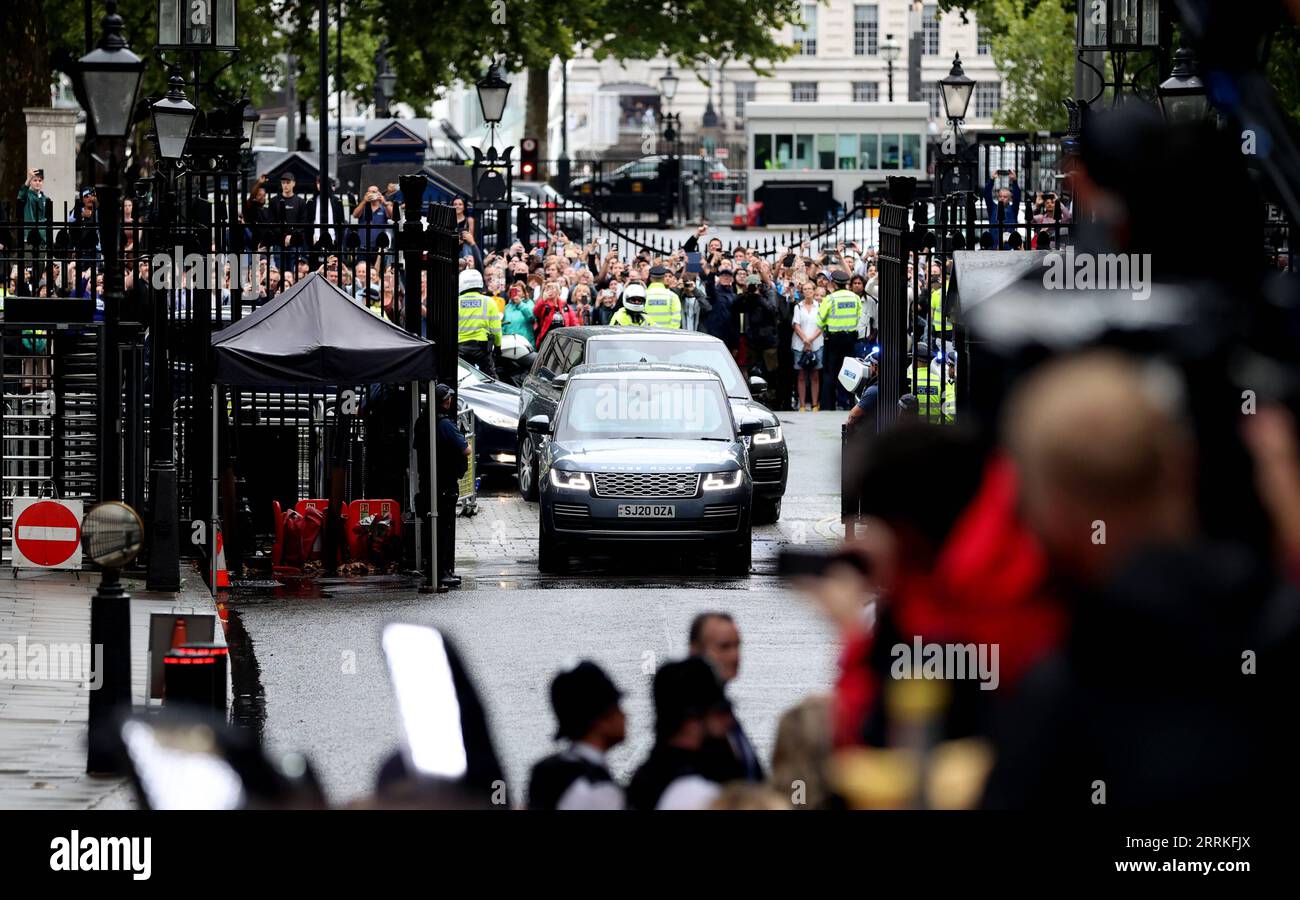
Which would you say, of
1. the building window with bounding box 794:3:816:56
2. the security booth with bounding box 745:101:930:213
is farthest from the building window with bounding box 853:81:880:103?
the security booth with bounding box 745:101:930:213

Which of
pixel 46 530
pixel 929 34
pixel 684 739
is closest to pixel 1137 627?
pixel 684 739

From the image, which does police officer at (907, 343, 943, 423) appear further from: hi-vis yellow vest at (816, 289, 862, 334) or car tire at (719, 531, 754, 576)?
hi-vis yellow vest at (816, 289, 862, 334)

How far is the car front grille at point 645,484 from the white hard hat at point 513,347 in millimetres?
9832

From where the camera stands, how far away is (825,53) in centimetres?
9212

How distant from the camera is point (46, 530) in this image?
1527 centimetres

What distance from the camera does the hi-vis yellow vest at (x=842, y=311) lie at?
1105 inches

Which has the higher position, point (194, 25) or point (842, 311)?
point (194, 25)

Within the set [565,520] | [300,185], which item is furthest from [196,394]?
[300,185]

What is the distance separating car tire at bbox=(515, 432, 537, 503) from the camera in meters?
20.7

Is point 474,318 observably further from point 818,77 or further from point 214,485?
point 818,77

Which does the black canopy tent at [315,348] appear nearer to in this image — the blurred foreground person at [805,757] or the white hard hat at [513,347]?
the white hard hat at [513,347]

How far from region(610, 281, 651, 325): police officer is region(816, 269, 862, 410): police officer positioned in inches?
118

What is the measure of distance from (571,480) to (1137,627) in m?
14.0
